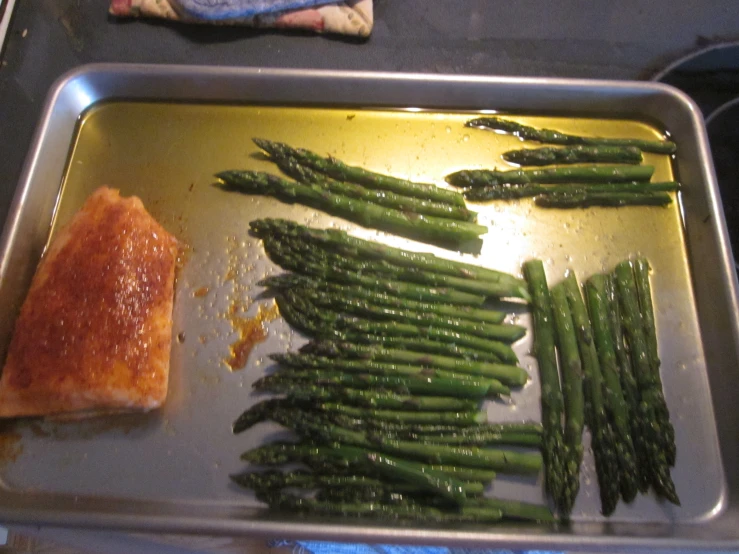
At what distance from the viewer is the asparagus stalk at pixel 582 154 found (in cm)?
252

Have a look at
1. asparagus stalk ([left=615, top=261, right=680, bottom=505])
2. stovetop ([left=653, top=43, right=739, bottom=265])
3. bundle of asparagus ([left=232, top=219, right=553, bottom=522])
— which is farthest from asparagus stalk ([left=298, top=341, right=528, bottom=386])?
stovetop ([left=653, top=43, right=739, bottom=265])

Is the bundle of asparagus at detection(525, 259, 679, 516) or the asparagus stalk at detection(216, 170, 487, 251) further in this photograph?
the asparagus stalk at detection(216, 170, 487, 251)

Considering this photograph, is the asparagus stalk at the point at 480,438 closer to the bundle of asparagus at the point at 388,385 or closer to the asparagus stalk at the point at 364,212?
the bundle of asparagus at the point at 388,385

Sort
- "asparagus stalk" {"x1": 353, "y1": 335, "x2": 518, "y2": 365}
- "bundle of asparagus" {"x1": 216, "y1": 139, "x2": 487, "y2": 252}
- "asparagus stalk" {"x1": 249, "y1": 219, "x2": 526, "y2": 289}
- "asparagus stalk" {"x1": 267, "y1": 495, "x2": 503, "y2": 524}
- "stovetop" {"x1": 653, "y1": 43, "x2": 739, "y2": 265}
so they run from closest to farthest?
"asparagus stalk" {"x1": 267, "y1": 495, "x2": 503, "y2": 524} → "asparagus stalk" {"x1": 353, "y1": 335, "x2": 518, "y2": 365} → "asparagus stalk" {"x1": 249, "y1": 219, "x2": 526, "y2": 289} → "bundle of asparagus" {"x1": 216, "y1": 139, "x2": 487, "y2": 252} → "stovetop" {"x1": 653, "y1": 43, "x2": 739, "y2": 265}

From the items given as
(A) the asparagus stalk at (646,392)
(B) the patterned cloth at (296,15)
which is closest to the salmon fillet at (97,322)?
(B) the patterned cloth at (296,15)

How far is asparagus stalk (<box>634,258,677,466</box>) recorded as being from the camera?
2072 millimetres

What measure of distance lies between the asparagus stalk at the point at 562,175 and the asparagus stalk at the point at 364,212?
A: 0.25 meters

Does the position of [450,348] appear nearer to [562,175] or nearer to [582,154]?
[562,175]

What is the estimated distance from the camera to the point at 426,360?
214cm

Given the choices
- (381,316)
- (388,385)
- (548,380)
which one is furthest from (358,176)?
(548,380)

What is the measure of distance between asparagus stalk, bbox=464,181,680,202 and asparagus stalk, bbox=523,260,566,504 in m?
0.35

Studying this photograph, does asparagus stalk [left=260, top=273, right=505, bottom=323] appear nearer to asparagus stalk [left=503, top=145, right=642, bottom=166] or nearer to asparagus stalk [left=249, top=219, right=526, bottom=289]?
asparagus stalk [left=249, top=219, right=526, bottom=289]

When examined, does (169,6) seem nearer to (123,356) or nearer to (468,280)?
(123,356)

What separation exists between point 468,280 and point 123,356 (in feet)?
4.60
